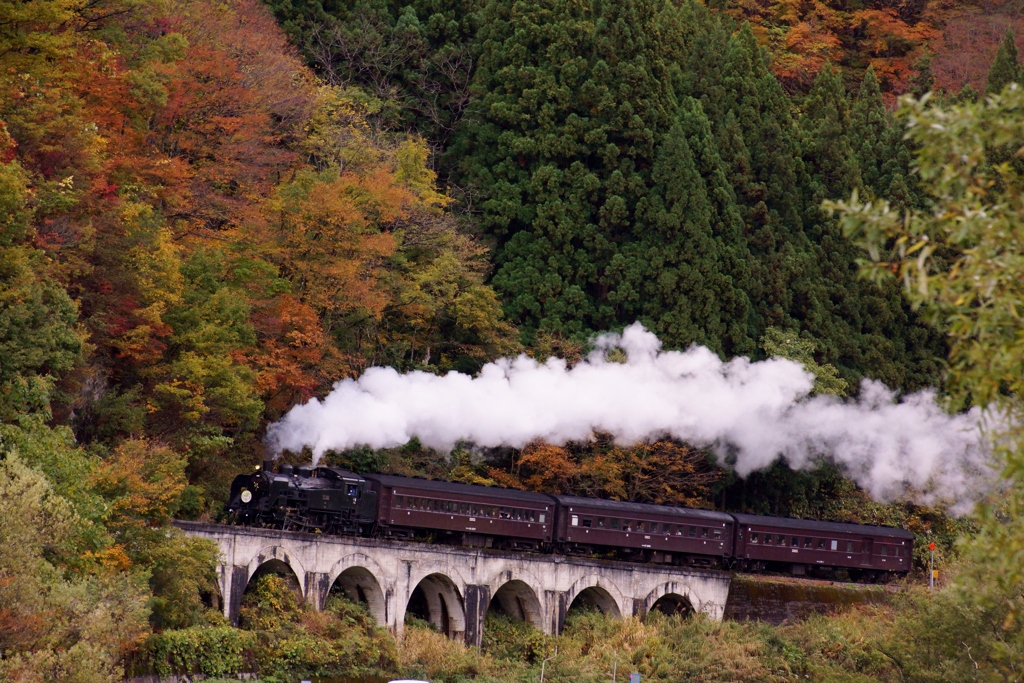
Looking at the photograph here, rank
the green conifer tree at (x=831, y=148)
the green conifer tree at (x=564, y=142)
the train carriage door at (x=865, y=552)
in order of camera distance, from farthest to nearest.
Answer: the green conifer tree at (x=831, y=148), the green conifer tree at (x=564, y=142), the train carriage door at (x=865, y=552)

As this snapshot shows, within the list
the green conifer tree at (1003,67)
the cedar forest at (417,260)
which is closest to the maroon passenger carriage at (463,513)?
the cedar forest at (417,260)

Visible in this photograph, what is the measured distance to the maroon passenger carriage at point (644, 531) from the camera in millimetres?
45219

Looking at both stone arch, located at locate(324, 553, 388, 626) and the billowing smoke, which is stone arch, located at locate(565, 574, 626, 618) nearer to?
the billowing smoke

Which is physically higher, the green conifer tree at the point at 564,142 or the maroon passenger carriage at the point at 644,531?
the green conifer tree at the point at 564,142

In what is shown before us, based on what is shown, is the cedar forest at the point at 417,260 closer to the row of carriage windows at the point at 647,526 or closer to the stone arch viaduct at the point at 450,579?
the stone arch viaduct at the point at 450,579

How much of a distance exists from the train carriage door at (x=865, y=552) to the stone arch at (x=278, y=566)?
67.1 ft

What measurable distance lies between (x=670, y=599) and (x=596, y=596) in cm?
287

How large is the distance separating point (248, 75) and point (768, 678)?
2599cm

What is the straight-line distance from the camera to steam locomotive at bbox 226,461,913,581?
39.1 m

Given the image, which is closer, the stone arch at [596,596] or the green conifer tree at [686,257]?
the stone arch at [596,596]

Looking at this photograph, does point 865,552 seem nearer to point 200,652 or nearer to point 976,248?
point 200,652

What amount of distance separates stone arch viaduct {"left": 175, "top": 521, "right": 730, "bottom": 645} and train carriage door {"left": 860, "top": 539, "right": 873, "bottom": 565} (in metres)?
5.27

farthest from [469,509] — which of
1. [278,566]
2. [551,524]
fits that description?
[278,566]

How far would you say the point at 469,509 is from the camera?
140 ft
